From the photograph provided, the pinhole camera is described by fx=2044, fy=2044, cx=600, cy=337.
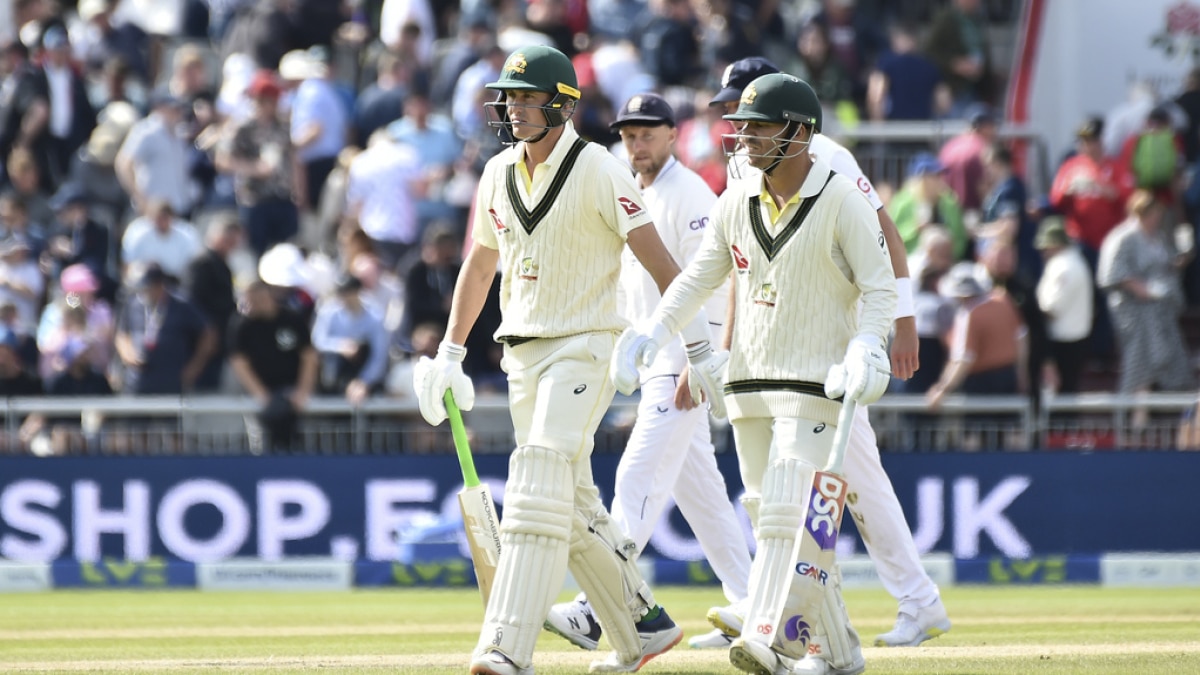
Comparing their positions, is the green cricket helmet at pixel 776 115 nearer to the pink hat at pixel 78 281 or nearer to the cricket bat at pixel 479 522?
the cricket bat at pixel 479 522

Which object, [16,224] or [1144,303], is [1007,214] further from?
[16,224]

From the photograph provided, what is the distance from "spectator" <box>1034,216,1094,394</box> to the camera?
14297 mm

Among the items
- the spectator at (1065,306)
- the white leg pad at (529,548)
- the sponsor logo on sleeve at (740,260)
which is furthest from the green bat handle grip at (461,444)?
the spectator at (1065,306)

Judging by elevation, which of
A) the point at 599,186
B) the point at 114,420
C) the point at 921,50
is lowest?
the point at 114,420

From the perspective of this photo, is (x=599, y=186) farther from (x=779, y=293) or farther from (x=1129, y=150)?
(x=1129, y=150)

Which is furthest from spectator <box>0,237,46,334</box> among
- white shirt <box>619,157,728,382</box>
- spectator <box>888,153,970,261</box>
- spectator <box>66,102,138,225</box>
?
white shirt <box>619,157,728,382</box>

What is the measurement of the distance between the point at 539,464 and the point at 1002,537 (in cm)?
655

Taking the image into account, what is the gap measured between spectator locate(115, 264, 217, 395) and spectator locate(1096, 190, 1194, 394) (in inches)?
251

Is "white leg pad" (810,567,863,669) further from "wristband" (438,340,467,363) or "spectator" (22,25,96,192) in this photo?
"spectator" (22,25,96,192)

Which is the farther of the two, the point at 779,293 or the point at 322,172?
the point at 322,172

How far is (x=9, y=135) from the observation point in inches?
671

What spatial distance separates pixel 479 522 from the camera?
736cm

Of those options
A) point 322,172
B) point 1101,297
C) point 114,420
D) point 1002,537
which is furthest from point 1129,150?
point 114,420

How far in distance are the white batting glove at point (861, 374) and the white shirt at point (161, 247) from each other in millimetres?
9222
